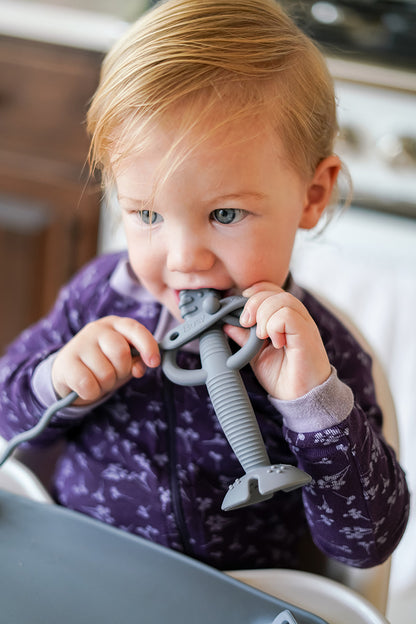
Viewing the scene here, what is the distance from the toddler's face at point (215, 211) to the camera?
1.89ft

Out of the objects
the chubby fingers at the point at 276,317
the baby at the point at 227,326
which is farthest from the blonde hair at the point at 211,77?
the chubby fingers at the point at 276,317

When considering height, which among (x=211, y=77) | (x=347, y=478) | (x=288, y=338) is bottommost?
(x=347, y=478)

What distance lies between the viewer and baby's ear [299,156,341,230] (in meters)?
0.68

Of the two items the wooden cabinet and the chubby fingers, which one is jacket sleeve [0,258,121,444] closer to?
the chubby fingers

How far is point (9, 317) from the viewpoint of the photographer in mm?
1518

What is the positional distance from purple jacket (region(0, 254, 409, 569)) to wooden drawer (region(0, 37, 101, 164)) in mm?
657

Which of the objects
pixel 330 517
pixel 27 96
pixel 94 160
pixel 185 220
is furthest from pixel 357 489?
pixel 27 96

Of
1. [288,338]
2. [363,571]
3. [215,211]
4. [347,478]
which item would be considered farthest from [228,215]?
[363,571]

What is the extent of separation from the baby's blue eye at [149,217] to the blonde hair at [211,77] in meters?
0.05

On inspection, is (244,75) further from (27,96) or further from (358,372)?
(27,96)

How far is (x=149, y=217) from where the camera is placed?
610mm

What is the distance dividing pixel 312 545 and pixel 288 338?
0.29 m

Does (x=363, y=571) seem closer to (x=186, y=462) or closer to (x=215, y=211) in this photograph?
(x=186, y=462)

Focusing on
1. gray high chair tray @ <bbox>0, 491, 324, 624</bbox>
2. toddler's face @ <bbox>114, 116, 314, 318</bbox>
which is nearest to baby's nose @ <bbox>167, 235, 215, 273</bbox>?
toddler's face @ <bbox>114, 116, 314, 318</bbox>
